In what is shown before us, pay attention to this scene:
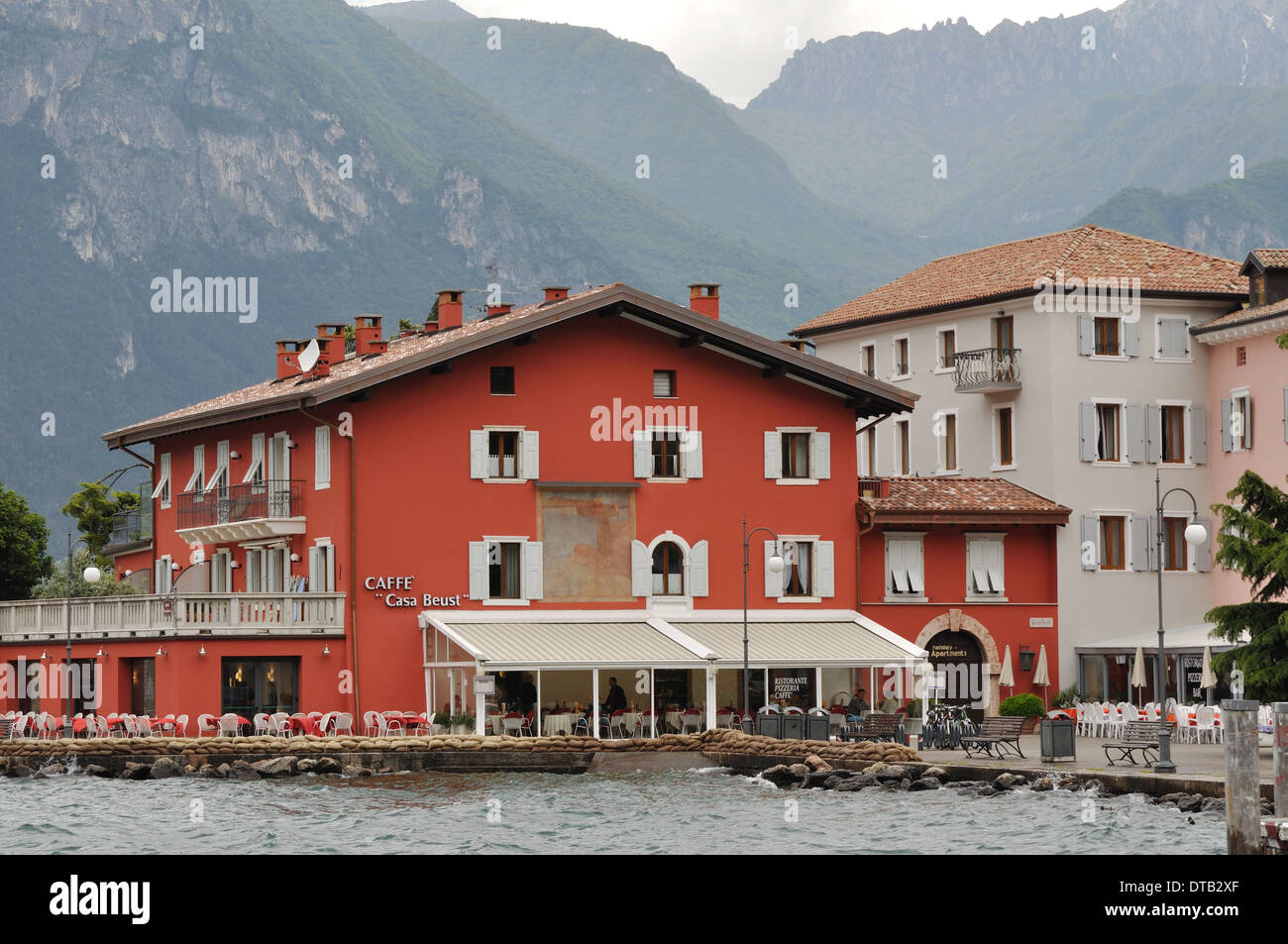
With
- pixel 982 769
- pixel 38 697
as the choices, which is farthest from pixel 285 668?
pixel 982 769

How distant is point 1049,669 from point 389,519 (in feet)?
58.5

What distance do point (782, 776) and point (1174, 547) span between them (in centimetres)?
1919

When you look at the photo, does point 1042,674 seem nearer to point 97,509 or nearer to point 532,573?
point 532,573

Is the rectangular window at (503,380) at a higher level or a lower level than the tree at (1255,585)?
higher

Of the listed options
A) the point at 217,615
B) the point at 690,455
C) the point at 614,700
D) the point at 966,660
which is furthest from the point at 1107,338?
the point at 217,615

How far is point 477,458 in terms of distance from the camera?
51.2m

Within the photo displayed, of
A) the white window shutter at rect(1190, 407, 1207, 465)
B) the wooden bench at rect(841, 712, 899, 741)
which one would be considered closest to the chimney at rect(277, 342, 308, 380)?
the wooden bench at rect(841, 712, 899, 741)

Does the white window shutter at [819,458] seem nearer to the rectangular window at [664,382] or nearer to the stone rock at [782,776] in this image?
the rectangular window at [664,382]

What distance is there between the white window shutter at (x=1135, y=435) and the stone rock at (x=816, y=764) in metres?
18.2

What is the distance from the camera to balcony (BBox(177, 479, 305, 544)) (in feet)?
173

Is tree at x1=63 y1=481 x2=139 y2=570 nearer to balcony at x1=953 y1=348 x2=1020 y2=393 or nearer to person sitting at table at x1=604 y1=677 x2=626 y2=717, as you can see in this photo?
balcony at x1=953 y1=348 x2=1020 y2=393

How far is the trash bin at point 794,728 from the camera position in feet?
153

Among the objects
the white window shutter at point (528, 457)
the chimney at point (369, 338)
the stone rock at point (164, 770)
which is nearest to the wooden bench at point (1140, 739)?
the white window shutter at point (528, 457)
